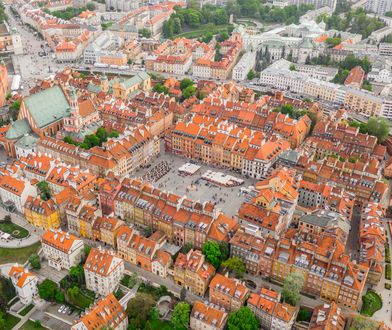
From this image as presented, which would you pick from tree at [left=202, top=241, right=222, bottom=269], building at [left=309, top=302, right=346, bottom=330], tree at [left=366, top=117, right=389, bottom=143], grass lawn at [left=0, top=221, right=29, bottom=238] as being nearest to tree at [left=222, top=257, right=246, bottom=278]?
tree at [left=202, top=241, right=222, bottom=269]

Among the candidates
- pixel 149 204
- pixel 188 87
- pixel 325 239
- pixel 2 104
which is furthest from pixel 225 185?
pixel 2 104

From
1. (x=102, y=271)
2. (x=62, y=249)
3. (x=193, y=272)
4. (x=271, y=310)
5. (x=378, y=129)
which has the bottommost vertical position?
(x=62, y=249)

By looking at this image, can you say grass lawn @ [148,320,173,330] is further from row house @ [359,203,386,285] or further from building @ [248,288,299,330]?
row house @ [359,203,386,285]

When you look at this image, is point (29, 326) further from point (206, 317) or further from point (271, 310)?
point (271, 310)

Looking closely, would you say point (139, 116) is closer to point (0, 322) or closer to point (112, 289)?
point (112, 289)

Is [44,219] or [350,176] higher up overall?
[350,176]

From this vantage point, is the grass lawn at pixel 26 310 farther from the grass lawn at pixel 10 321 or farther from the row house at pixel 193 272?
the row house at pixel 193 272

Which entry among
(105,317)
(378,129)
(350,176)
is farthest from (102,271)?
(378,129)
